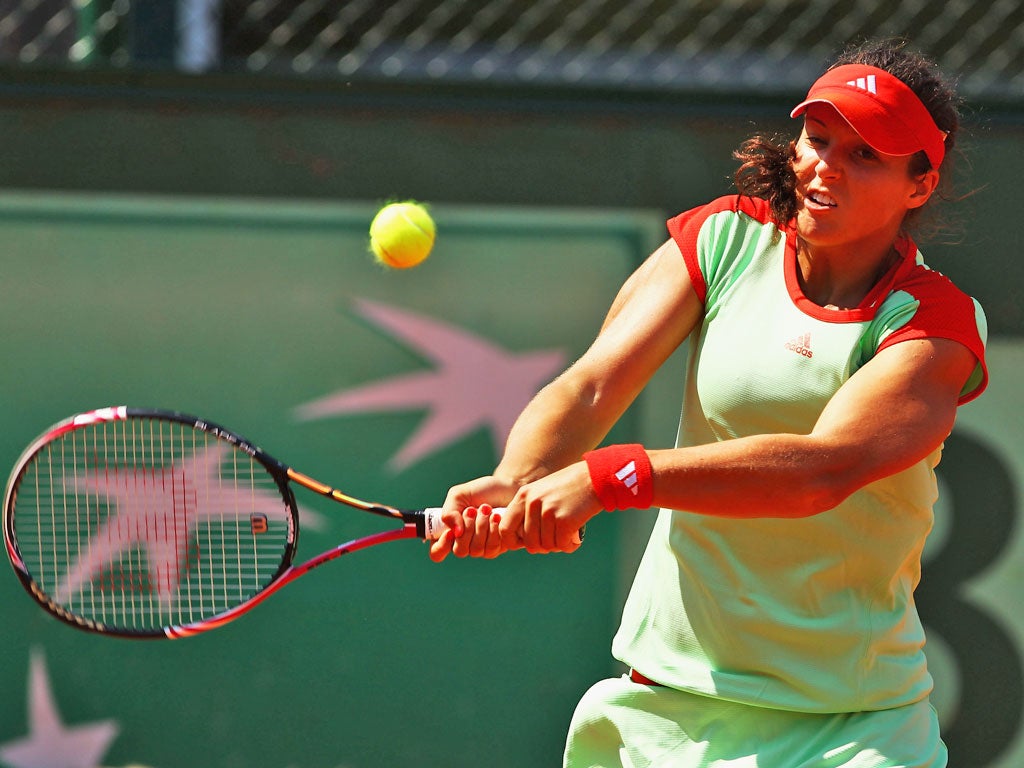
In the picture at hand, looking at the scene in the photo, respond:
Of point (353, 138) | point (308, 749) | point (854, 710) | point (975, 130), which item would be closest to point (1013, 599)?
point (975, 130)

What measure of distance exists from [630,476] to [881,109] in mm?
675

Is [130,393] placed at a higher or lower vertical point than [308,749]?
higher

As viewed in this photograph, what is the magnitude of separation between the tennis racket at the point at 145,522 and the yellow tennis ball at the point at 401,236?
573mm

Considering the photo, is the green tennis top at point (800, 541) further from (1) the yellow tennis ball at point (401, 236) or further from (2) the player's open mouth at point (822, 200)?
(1) the yellow tennis ball at point (401, 236)

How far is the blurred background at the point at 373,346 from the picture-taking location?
11.5 ft

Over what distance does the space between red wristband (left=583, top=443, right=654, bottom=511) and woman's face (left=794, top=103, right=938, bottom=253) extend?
0.47 m

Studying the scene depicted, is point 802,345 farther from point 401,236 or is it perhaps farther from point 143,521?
point 143,521

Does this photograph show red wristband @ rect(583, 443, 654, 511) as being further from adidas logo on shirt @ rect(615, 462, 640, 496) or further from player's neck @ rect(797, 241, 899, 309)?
player's neck @ rect(797, 241, 899, 309)

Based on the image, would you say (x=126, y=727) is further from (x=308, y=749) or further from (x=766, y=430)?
(x=766, y=430)

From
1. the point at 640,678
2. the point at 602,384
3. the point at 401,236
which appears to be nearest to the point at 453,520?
the point at 602,384

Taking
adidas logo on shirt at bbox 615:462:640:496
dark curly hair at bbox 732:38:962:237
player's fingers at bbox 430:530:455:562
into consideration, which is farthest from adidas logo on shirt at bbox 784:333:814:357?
player's fingers at bbox 430:530:455:562

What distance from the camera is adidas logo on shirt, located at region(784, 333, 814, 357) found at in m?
2.09

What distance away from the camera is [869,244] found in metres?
2.16

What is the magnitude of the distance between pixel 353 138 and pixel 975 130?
159 centimetres
